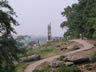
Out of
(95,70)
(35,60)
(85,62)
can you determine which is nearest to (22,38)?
(95,70)

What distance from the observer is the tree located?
7285 mm

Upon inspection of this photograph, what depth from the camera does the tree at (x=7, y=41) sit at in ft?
23.9

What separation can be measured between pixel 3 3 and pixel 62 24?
37.6m

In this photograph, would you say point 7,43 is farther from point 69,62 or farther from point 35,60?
point 35,60

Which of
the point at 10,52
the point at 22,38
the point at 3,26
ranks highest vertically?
the point at 3,26

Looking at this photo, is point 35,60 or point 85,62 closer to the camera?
point 85,62

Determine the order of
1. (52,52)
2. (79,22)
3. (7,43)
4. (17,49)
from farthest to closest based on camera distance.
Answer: (79,22), (52,52), (17,49), (7,43)

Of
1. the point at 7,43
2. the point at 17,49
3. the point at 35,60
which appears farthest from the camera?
the point at 35,60

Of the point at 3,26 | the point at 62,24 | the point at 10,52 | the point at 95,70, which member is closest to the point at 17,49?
the point at 10,52

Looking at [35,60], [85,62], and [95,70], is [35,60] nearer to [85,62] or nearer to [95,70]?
[85,62]

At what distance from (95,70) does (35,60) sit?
921cm

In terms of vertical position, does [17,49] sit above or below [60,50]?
above

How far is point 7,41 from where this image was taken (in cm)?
743

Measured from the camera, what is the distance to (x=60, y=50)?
2578 cm
